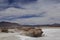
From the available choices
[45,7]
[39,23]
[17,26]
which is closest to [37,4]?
[45,7]

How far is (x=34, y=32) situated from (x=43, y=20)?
1.77 feet

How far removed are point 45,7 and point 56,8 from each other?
1.26 ft

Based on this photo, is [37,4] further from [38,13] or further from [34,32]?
[34,32]

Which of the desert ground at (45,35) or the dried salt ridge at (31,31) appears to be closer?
the desert ground at (45,35)

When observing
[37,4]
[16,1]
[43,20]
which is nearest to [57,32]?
[43,20]

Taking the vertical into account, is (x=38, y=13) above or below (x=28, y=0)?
below

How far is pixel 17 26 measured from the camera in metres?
6.07

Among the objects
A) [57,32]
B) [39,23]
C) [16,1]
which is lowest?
[57,32]

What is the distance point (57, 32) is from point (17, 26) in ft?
4.64

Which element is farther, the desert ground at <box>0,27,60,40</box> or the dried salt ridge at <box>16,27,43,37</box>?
the dried salt ridge at <box>16,27,43,37</box>

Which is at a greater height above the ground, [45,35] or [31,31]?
[31,31]

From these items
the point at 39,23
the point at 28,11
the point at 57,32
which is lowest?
the point at 57,32

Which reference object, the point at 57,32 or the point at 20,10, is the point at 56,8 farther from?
the point at 20,10

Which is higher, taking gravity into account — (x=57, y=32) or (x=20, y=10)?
(x=20, y=10)
